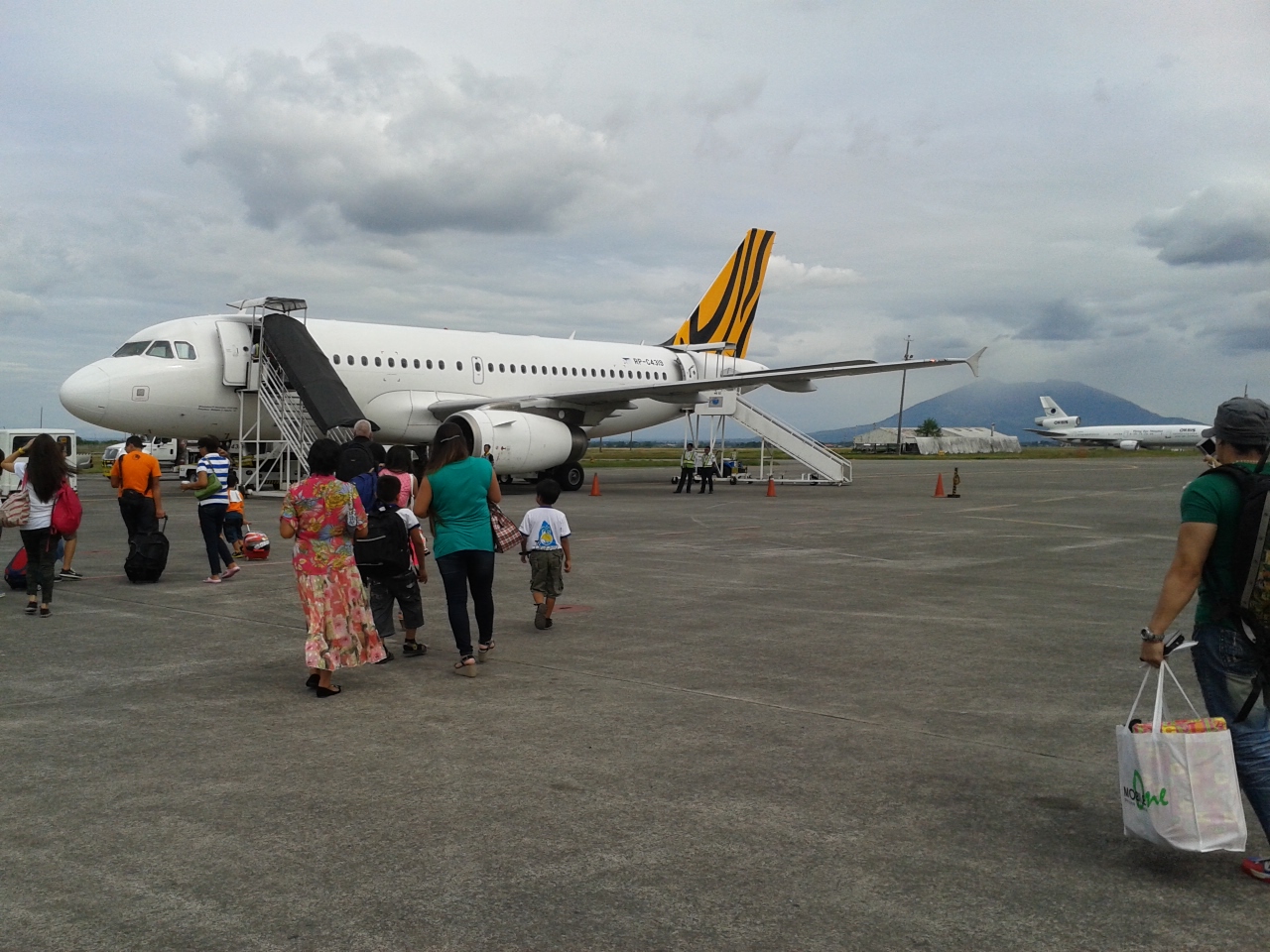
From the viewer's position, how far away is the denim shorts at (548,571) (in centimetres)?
802

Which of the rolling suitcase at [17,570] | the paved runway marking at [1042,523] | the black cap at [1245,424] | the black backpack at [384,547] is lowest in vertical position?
the paved runway marking at [1042,523]

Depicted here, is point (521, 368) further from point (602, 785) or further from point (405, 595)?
point (602, 785)

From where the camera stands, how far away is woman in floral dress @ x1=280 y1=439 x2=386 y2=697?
5.98 metres

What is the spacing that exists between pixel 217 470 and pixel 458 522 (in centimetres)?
476

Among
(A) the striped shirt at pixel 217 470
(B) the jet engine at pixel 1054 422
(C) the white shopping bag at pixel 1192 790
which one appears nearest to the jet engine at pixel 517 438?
(A) the striped shirt at pixel 217 470

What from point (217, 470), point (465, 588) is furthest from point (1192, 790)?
point (217, 470)

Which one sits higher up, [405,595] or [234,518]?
[234,518]

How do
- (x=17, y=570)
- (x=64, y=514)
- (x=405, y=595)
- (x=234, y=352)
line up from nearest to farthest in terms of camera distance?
(x=405, y=595)
(x=64, y=514)
(x=17, y=570)
(x=234, y=352)

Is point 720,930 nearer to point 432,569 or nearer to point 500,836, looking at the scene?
point 500,836

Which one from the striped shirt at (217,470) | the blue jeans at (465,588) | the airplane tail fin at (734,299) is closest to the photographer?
the blue jeans at (465,588)

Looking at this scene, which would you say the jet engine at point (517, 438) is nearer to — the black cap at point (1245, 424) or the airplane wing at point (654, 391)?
the airplane wing at point (654, 391)

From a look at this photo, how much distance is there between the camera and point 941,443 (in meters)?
109

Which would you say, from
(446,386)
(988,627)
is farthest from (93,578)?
(446,386)

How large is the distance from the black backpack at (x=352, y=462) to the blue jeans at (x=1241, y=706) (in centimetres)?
486
